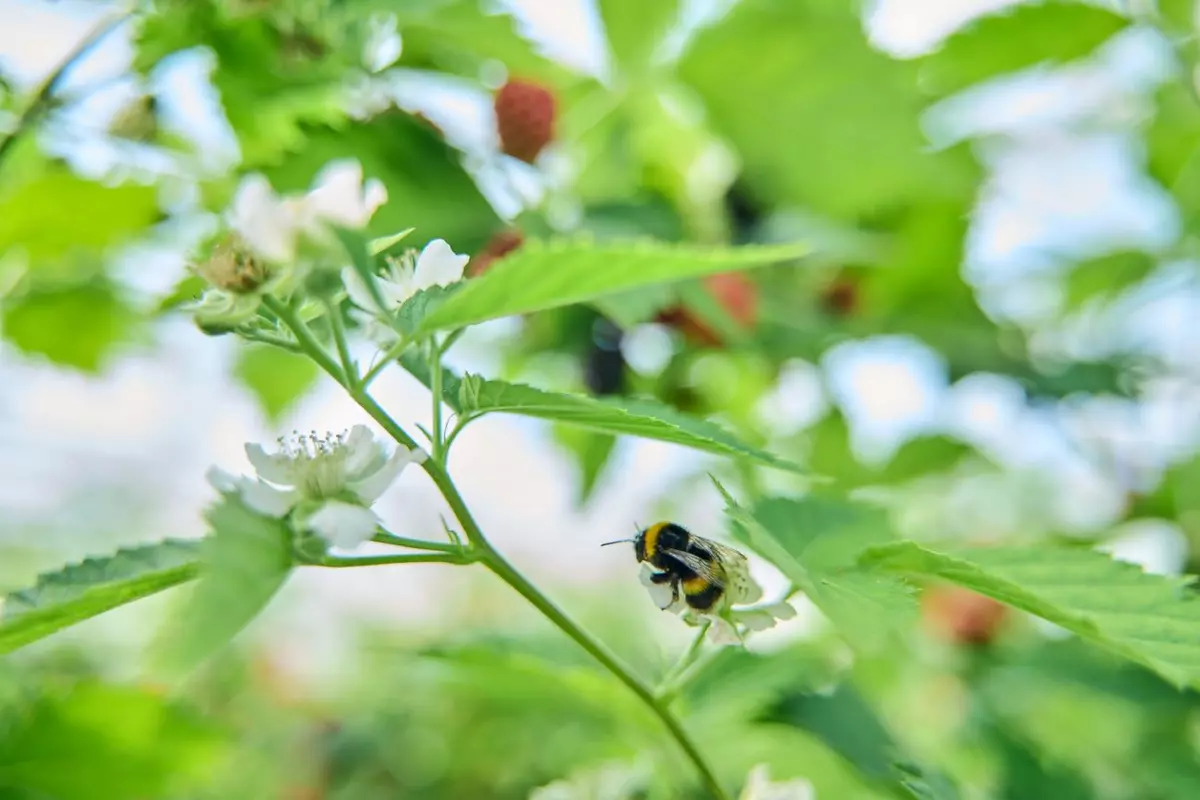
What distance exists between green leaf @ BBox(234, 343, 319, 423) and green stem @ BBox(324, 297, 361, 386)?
622 mm

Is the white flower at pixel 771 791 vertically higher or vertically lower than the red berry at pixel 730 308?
lower

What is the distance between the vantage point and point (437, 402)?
40 cm

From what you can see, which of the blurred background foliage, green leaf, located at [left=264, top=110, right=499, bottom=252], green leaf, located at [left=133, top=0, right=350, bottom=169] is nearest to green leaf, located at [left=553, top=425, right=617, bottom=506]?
the blurred background foliage

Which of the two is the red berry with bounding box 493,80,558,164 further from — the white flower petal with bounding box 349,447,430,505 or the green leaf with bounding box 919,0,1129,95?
the white flower petal with bounding box 349,447,430,505

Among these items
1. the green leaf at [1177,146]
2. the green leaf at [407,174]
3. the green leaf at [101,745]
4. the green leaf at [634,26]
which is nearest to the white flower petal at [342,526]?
the green leaf at [407,174]

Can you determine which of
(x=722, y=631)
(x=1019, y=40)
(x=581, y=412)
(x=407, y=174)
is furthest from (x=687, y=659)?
(x=1019, y=40)

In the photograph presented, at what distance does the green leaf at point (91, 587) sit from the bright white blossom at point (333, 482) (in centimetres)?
3

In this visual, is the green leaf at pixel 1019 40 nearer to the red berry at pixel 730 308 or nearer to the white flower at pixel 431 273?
the red berry at pixel 730 308

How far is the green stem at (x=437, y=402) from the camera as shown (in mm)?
392

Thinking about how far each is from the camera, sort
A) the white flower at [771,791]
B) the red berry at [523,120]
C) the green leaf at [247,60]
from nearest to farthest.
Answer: the white flower at [771,791] → the green leaf at [247,60] → the red berry at [523,120]

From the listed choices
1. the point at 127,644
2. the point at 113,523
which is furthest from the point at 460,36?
the point at 113,523

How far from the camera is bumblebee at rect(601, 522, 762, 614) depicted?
45cm

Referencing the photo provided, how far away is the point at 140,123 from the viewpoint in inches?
34.9

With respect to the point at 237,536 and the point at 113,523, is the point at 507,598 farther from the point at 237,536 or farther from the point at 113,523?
the point at 237,536
